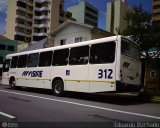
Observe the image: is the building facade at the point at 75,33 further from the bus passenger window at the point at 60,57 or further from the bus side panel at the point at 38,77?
the bus passenger window at the point at 60,57

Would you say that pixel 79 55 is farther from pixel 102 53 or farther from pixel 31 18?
pixel 31 18

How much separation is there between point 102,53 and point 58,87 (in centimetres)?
418

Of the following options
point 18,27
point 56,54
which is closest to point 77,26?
point 56,54

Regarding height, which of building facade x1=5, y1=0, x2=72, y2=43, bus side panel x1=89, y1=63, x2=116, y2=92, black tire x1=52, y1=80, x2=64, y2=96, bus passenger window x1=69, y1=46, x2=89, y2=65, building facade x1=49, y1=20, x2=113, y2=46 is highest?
building facade x1=5, y1=0, x2=72, y2=43

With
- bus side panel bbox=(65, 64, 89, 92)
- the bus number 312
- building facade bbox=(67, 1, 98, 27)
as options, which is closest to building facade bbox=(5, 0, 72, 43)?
building facade bbox=(67, 1, 98, 27)

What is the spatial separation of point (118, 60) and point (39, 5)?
7878cm

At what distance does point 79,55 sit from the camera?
14.4 meters

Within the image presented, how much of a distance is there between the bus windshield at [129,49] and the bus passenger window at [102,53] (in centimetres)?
50

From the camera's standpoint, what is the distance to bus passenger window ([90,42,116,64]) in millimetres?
12531

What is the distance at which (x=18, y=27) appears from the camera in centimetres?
8119

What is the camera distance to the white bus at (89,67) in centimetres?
1237

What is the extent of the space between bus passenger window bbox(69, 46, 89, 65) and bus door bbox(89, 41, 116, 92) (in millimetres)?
448

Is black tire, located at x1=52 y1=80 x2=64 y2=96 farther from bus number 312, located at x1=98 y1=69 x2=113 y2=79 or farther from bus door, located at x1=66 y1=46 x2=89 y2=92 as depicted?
bus number 312, located at x1=98 y1=69 x2=113 y2=79

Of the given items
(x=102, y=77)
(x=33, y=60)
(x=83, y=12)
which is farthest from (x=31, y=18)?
(x=102, y=77)
